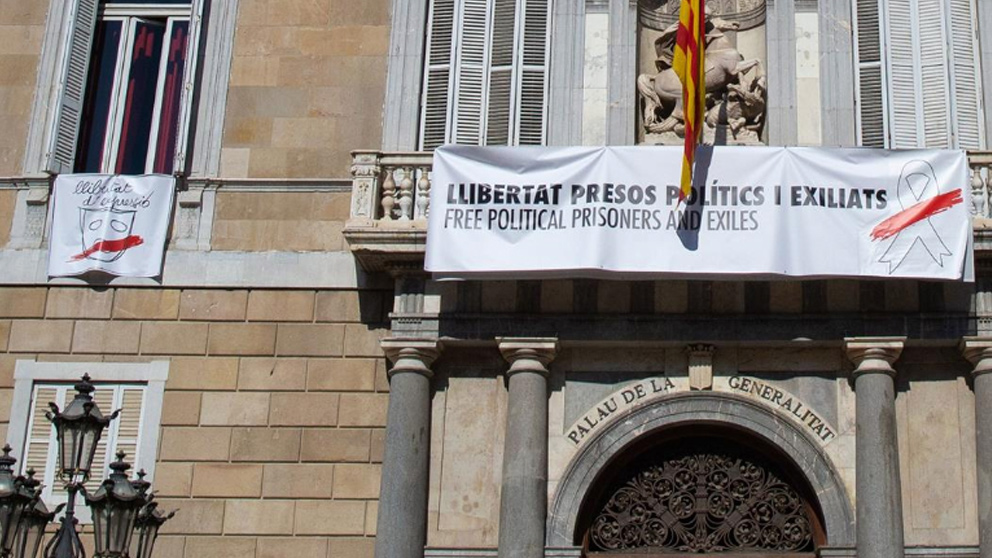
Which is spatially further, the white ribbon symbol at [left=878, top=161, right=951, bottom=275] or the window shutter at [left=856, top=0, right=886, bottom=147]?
the window shutter at [left=856, top=0, right=886, bottom=147]

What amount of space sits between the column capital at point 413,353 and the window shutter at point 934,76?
602 centimetres

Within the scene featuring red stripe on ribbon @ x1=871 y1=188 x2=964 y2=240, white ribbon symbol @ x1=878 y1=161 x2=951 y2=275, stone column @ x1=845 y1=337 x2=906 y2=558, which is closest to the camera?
stone column @ x1=845 y1=337 x2=906 y2=558

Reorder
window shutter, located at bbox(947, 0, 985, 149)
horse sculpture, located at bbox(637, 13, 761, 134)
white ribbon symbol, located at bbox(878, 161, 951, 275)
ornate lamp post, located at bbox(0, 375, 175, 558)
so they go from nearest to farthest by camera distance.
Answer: ornate lamp post, located at bbox(0, 375, 175, 558)
white ribbon symbol, located at bbox(878, 161, 951, 275)
window shutter, located at bbox(947, 0, 985, 149)
horse sculpture, located at bbox(637, 13, 761, 134)

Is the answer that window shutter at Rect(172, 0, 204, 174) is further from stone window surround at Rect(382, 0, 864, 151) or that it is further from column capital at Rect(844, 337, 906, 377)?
column capital at Rect(844, 337, 906, 377)

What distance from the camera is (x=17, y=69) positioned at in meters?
19.4

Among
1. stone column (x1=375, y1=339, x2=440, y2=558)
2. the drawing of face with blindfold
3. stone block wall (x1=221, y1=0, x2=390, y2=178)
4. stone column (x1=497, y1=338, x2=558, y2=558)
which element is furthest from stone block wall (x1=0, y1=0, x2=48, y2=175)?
stone column (x1=497, y1=338, x2=558, y2=558)

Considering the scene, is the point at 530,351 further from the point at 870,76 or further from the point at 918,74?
the point at 918,74

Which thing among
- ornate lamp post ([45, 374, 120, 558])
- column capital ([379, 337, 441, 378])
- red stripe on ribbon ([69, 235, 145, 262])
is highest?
red stripe on ribbon ([69, 235, 145, 262])

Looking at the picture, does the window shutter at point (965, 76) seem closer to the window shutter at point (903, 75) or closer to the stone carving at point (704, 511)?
the window shutter at point (903, 75)

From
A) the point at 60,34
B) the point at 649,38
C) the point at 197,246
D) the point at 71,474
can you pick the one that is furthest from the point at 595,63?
the point at 71,474

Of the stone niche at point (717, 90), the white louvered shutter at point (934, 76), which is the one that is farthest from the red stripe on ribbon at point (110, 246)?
the white louvered shutter at point (934, 76)

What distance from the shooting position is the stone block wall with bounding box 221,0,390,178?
18703mm

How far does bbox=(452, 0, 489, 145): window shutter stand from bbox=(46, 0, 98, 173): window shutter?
454 centimetres

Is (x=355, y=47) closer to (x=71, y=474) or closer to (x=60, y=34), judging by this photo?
(x=60, y=34)
